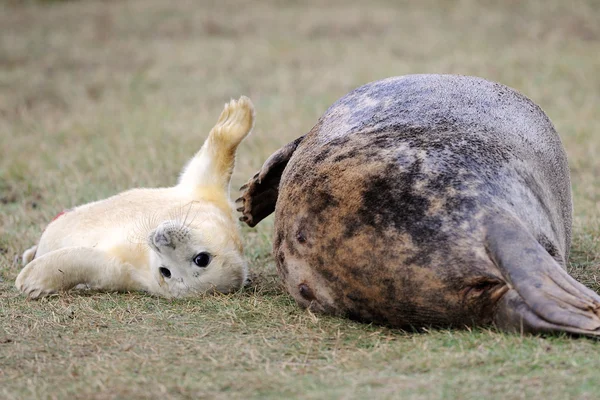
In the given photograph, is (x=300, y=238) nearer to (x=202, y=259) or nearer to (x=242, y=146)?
(x=202, y=259)

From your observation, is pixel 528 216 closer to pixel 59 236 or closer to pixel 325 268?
pixel 325 268

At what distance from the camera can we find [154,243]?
13.0 ft

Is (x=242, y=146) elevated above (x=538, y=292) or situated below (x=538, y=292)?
below

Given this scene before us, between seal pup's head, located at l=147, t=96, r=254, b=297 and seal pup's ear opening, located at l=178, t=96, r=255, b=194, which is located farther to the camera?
seal pup's ear opening, located at l=178, t=96, r=255, b=194

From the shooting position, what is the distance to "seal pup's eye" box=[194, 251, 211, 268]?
409 centimetres

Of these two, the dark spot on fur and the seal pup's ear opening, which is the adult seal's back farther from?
the seal pup's ear opening

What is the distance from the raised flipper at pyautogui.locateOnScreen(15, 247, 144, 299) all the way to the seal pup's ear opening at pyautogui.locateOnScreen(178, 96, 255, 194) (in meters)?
0.79

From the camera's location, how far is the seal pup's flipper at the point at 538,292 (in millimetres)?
3068

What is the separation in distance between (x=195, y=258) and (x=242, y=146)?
405 centimetres

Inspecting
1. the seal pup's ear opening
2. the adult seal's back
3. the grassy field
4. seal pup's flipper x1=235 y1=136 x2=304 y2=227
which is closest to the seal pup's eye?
the grassy field

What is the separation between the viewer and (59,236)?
4816mm

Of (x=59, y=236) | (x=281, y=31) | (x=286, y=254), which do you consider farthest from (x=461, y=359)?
(x=281, y=31)

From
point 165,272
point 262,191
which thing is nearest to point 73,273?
point 165,272

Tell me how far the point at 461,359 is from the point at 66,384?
1403 mm
